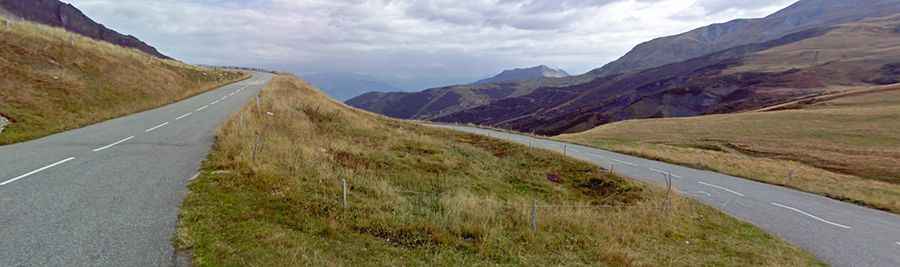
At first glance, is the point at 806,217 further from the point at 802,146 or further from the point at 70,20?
the point at 70,20

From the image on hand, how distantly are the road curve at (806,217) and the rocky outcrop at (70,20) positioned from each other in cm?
16554

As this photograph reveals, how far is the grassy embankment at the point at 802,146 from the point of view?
21719 millimetres

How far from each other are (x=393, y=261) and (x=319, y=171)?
5.20 meters

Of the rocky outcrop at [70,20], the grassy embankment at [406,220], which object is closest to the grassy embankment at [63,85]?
the grassy embankment at [406,220]

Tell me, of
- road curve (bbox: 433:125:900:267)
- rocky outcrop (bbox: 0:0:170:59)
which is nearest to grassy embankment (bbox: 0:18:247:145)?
road curve (bbox: 433:125:900:267)

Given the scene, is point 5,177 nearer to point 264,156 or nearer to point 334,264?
point 264,156

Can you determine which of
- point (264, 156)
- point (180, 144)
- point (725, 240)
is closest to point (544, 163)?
point (725, 240)

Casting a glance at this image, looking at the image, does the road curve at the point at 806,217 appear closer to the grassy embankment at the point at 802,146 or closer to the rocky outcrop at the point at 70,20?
the grassy embankment at the point at 802,146

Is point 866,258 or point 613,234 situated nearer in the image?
point 613,234

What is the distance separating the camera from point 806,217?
14180 millimetres

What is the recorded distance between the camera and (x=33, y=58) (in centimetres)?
2162

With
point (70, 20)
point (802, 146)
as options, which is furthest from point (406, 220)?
point (70, 20)

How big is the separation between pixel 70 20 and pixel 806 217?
690ft

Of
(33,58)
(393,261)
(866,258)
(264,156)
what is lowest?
(866,258)
